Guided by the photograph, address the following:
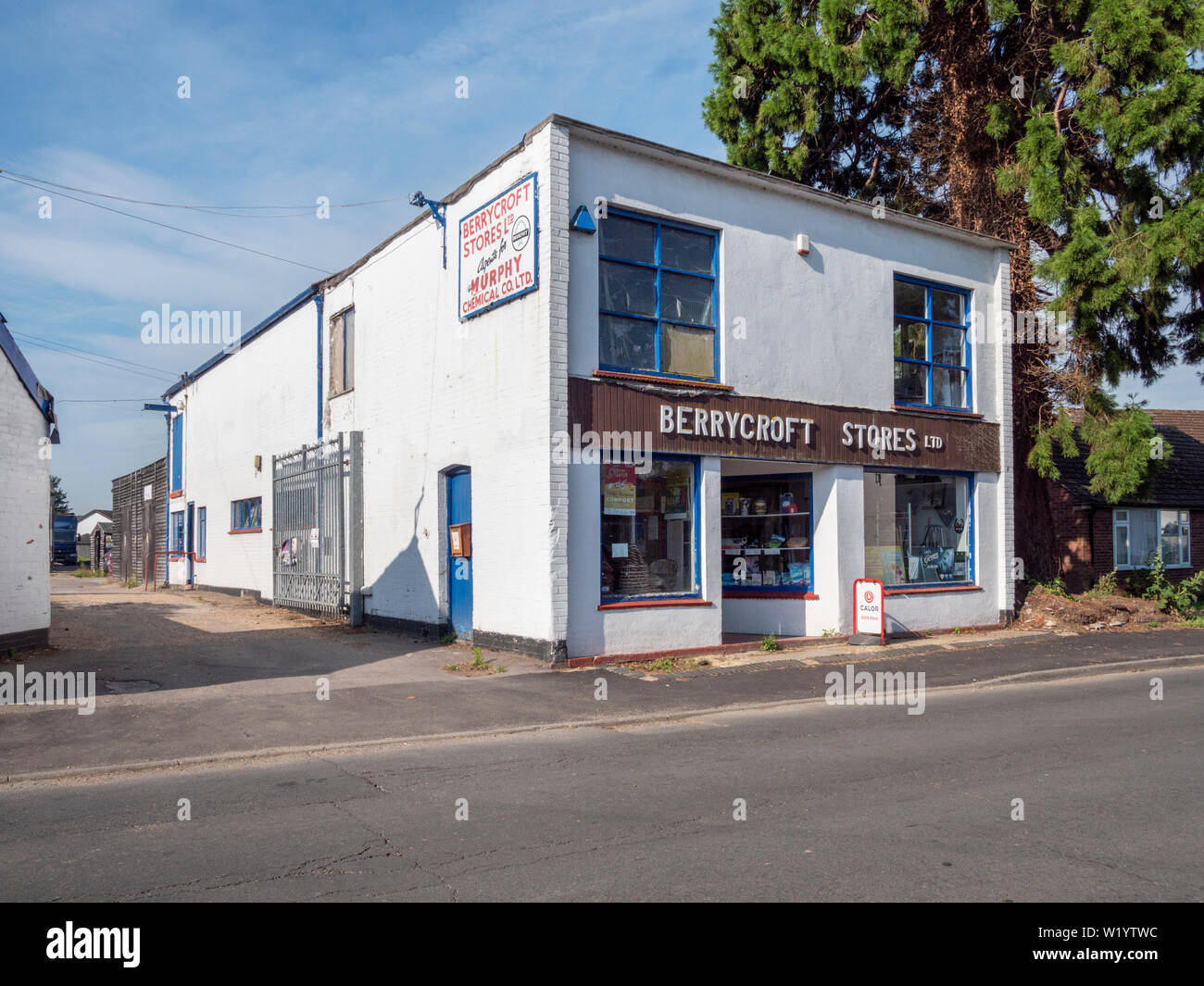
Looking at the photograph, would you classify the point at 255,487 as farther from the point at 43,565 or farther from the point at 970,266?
the point at 970,266

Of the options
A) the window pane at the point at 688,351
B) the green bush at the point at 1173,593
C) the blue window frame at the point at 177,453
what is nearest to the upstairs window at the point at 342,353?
the window pane at the point at 688,351

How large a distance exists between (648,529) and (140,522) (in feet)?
86.3

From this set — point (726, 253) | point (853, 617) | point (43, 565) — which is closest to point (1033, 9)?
point (726, 253)

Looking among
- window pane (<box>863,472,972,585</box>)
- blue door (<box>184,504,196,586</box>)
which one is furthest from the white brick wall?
blue door (<box>184,504,196,586</box>)

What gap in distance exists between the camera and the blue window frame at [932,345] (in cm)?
1650

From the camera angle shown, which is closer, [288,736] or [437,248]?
[288,736]

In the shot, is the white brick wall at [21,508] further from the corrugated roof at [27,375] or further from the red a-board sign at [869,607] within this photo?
the red a-board sign at [869,607]

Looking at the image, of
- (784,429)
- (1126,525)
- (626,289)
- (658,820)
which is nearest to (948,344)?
(784,429)

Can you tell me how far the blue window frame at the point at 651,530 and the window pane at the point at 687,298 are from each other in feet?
6.67

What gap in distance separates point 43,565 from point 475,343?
6.47m

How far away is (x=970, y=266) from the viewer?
1755cm

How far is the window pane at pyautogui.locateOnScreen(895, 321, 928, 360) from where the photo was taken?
16.4 metres

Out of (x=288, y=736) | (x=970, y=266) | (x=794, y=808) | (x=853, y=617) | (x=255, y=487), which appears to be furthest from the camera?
(x=255, y=487)

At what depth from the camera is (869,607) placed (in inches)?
587
